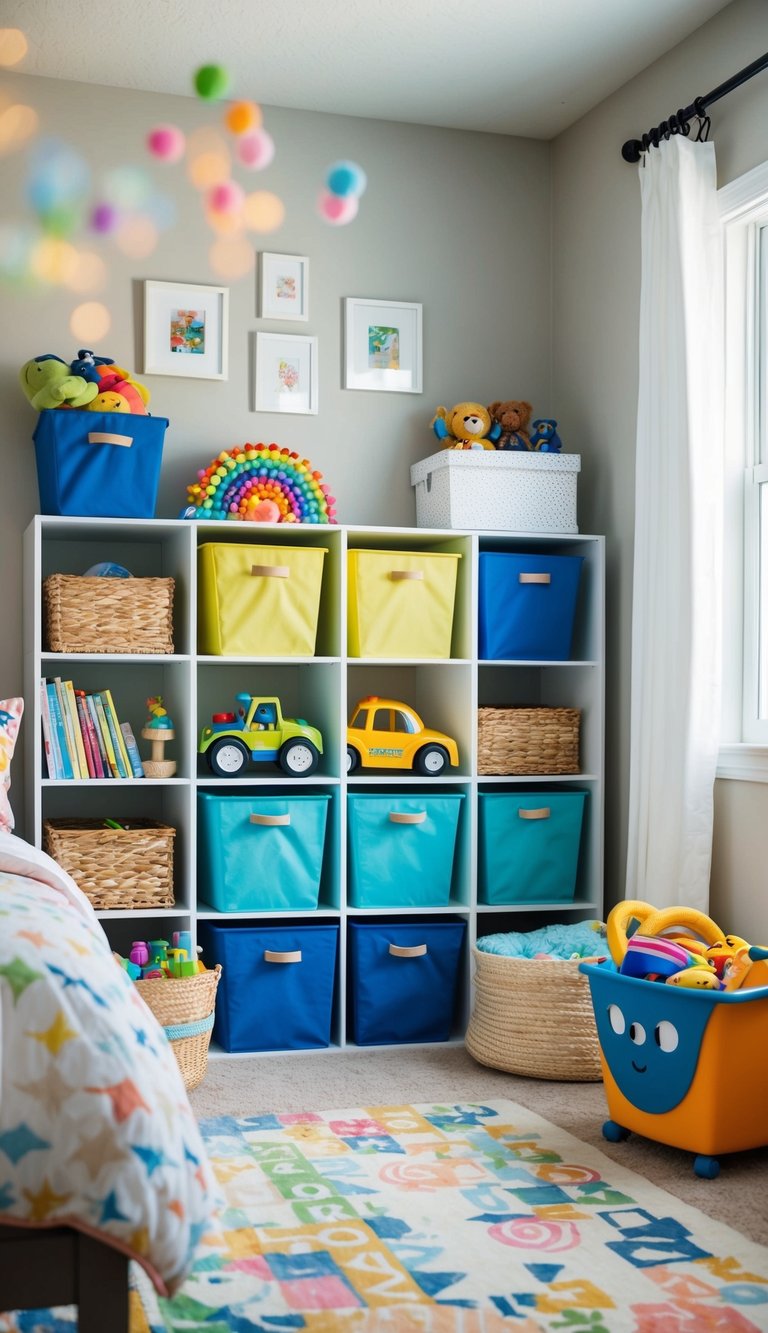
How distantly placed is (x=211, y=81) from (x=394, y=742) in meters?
1.78

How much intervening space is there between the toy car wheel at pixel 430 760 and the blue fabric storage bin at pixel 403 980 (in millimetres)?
396

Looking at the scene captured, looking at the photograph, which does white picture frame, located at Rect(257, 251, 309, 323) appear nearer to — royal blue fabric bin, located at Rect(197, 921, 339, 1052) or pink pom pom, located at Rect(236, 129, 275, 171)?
pink pom pom, located at Rect(236, 129, 275, 171)

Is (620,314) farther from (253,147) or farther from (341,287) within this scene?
(253,147)

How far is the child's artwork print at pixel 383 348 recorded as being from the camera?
149 inches

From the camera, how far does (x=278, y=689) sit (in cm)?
373

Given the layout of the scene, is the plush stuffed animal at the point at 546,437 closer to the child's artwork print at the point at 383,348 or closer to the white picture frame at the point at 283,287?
the child's artwork print at the point at 383,348

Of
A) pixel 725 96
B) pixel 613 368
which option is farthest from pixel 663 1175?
pixel 725 96

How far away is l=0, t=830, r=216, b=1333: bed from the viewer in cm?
138

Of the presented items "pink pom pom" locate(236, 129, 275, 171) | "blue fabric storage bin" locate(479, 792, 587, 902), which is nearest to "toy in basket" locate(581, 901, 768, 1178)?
"blue fabric storage bin" locate(479, 792, 587, 902)

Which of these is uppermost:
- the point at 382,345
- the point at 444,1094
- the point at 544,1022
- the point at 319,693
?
the point at 382,345

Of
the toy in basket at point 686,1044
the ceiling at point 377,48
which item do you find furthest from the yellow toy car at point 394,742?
the ceiling at point 377,48

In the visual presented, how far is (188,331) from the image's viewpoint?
3627 millimetres

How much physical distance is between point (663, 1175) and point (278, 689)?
1.77 metres

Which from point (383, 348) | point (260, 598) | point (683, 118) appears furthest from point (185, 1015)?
point (683, 118)
